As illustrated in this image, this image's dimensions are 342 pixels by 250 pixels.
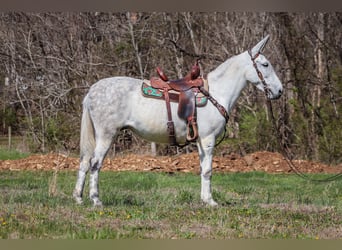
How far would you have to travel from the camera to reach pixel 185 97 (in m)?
6.81

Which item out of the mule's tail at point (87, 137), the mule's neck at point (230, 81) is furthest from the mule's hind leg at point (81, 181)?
the mule's neck at point (230, 81)

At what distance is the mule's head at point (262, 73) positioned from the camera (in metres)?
7.03

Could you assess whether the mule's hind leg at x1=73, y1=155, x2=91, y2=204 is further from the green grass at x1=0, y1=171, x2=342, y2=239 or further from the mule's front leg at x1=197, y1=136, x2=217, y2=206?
the mule's front leg at x1=197, y1=136, x2=217, y2=206

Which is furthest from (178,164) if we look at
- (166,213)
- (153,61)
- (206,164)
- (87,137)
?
(166,213)

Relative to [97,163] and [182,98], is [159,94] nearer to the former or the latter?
[182,98]

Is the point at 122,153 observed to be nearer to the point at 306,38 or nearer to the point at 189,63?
the point at 189,63

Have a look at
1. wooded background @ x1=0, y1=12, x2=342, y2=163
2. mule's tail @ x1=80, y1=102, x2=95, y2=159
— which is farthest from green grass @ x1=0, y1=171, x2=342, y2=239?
wooded background @ x1=0, y1=12, x2=342, y2=163

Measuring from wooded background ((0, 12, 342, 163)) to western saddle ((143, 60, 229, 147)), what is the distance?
7400 millimetres

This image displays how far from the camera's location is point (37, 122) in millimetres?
15117

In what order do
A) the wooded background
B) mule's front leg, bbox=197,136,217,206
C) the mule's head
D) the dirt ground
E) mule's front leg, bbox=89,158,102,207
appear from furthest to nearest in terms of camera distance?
the wooded background
the dirt ground
the mule's head
mule's front leg, bbox=197,136,217,206
mule's front leg, bbox=89,158,102,207

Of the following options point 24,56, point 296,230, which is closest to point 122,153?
point 24,56

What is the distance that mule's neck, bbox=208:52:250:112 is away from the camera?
7117 mm

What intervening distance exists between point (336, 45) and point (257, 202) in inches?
333

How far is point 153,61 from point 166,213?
32.4ft
